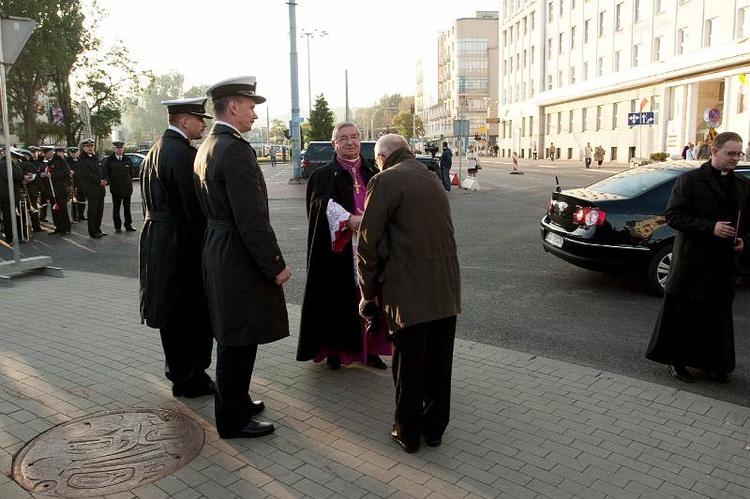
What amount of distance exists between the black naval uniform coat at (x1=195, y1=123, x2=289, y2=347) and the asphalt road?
2936mm

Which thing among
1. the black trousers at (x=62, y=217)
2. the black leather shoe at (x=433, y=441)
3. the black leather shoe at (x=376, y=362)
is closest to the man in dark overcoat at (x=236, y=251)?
the black leather shoe at (x=433, y=441)

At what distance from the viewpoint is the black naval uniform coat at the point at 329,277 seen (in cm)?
480

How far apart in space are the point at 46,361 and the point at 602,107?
55.0 m

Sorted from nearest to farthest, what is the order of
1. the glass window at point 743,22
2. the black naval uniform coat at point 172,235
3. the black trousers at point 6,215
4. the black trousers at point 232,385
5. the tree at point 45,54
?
the black trousers at point 232,385 < the black naval uniform coat at point 172,235 < the black trousers at point 6,215 < the glass window at point 743,22 < the tree at point 45,54

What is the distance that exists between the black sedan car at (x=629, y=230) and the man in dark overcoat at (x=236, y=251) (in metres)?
5.13

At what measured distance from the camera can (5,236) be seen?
13.3 metres

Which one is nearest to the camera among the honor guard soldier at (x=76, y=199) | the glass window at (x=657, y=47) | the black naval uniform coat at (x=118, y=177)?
the black naval uniform coat at (x=118, y=177)

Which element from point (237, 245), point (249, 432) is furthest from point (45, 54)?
point (249, 432)

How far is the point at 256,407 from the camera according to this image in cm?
425

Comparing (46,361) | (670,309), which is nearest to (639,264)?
(670,309)

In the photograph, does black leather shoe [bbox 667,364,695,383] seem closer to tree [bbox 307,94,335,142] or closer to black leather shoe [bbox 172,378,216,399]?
black leather shoe [bbox 172,378,216,399]

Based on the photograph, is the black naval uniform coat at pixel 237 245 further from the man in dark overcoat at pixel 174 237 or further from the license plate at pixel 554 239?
the license plate at pixel 554 239

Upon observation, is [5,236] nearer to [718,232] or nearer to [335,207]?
[335,207]

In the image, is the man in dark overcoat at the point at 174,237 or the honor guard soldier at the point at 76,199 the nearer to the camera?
the man in dark overcoat at the point at 174,237
